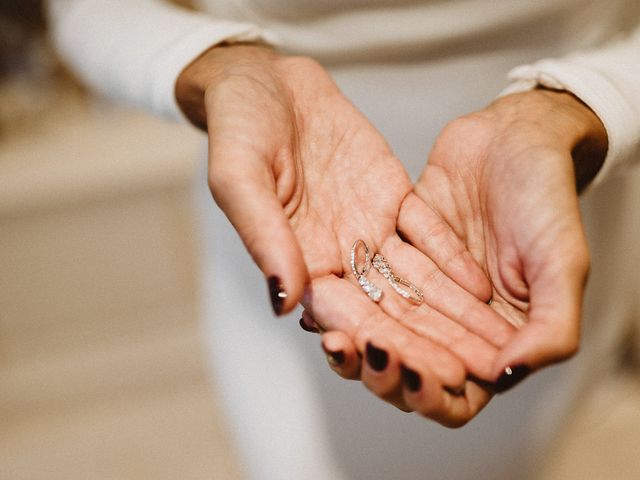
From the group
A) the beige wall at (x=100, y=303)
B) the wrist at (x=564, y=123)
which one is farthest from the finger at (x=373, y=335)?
the beige wall at (x=100, y=303)

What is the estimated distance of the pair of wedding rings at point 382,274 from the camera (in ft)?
1.54

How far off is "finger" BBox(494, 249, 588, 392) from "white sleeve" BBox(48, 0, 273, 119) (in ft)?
1.17

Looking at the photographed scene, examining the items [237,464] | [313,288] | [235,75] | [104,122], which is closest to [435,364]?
[313,288]

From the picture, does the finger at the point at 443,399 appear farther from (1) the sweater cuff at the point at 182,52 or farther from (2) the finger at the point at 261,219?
(1) the sweater cuff at the point at 182,52

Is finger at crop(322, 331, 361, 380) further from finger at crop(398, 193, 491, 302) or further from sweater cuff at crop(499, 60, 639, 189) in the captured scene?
sweater cuff at crop(499, 60, 639, 189)

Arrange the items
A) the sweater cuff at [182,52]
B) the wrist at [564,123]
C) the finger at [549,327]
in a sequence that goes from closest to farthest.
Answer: the finger at [549,327] < the wrist at [564,123] < the sweater cuff at [182,52]

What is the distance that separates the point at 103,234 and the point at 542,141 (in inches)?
43.1

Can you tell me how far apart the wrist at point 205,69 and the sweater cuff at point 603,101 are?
0.78 ft

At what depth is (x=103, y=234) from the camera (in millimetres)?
1375

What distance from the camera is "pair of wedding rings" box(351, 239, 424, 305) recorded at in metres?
0.47

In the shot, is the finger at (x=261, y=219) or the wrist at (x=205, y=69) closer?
the finger at (x=261, y=219)

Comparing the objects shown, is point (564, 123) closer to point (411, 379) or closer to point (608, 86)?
point (608, 86)

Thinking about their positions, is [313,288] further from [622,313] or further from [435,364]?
[622,313]

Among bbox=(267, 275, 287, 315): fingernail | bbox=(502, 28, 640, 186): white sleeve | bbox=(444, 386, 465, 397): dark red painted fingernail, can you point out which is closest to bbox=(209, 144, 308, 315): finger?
bbox=(267, 275, 287, 315): fingernail
